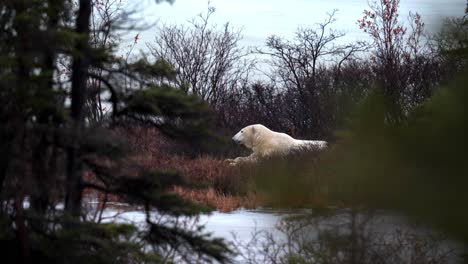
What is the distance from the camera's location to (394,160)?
1177 mm

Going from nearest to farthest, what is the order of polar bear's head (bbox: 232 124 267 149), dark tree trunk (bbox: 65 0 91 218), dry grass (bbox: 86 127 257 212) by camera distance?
1. dark tree trunk (bbox: 65 0 91 218)
2. dry grass (bbox: 86 127 257 212)
3. polar bear's head (bbox: 232 124 267 149)

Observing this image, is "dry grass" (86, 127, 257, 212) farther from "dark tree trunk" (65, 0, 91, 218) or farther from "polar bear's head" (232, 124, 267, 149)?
"dark tree trunk" (65, 0, 91, 218)

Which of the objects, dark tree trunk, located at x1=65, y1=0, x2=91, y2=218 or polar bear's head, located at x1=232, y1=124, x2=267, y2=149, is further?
polar bear's head, located at x1=232, y1=124, x2=267, y2=149

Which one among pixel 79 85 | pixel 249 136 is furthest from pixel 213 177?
pixel 79 85

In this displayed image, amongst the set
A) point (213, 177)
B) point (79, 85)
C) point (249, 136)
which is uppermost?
→ point (249, 136)

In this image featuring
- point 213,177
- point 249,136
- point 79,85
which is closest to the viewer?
point 79,85

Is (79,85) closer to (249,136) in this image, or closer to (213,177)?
(213,177)

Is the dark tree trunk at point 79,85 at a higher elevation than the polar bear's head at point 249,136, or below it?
below

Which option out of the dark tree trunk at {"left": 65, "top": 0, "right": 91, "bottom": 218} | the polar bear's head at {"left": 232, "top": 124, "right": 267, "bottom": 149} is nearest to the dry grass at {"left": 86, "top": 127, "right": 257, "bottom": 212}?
the polar bear's head at {"left": 232, "top": 124, "right": 267, "bottom": 149}

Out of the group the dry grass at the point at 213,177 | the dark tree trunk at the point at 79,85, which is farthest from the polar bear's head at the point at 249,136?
the dark tree trunk at the point at 79,85

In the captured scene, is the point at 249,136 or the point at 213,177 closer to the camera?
the point at 213,177

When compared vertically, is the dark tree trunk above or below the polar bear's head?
below

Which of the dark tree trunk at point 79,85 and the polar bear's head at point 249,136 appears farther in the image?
the polar bear's head at point 249,136

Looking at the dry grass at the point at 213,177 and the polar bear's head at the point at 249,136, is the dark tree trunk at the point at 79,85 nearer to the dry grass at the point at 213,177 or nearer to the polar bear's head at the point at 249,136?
the dry grass at the point at 213,177
